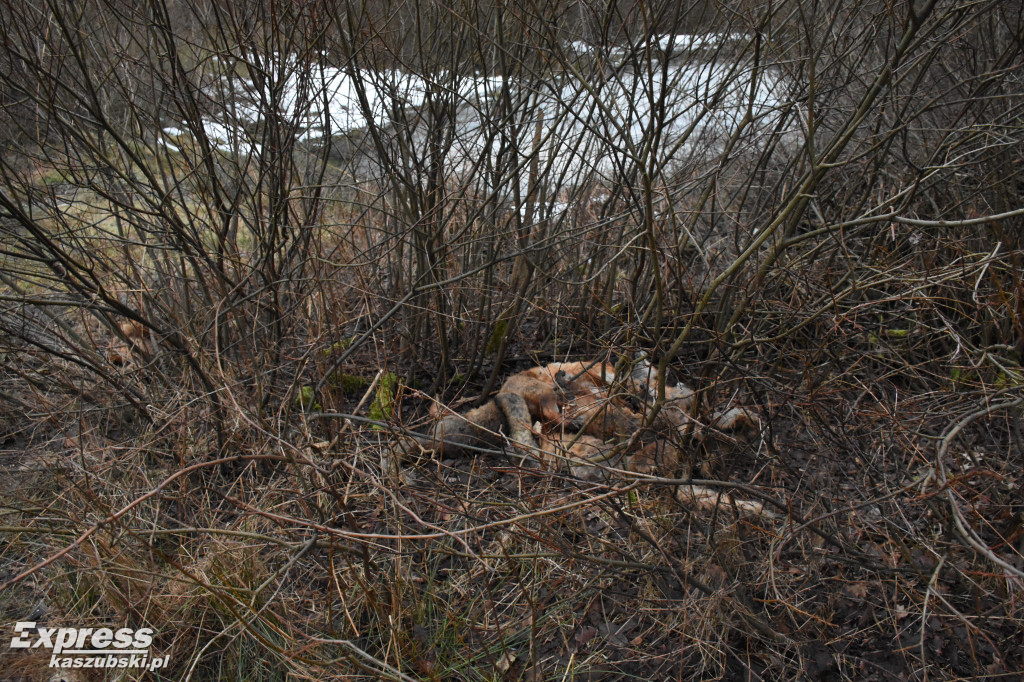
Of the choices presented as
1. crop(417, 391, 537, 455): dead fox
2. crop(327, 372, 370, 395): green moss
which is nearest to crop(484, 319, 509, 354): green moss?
crop(417, 391, 537, 455): dead fox

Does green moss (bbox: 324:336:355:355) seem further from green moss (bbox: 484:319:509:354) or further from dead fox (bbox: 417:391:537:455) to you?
green moss (bbox: 484:319:509:354)

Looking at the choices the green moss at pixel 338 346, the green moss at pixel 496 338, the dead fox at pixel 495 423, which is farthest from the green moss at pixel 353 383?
the green moss at pixel 496 338

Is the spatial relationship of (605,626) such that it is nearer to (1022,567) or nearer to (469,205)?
(1022,567)

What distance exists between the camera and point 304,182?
193 inches

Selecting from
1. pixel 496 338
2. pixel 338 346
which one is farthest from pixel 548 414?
pixel 338 346

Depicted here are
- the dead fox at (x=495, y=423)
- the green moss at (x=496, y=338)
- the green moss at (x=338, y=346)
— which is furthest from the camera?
the green moss at (x=496, y=338)

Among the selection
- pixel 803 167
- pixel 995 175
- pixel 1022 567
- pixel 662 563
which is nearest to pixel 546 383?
pixel 662 563

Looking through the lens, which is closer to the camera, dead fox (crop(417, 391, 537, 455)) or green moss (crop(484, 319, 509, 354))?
dead fox (crop(417, 391, 537, 455))

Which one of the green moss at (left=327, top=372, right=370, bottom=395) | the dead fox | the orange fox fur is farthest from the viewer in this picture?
the green moss at (left=327, top=372, right=370, bottom=395)

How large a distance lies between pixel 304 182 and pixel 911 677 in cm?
439

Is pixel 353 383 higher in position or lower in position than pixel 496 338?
lower

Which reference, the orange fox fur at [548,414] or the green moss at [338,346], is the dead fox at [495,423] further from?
the green moss at [338,346]

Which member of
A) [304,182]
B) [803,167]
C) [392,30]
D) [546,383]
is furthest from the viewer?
[304,182]

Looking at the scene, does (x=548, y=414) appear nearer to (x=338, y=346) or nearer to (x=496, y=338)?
(x=496, y=338)
